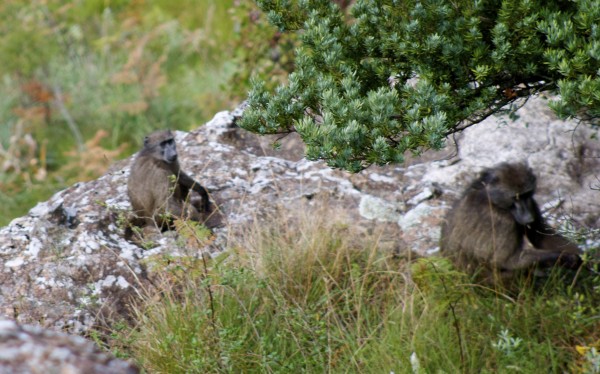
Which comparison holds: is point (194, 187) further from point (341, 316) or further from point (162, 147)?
point (341, 316)

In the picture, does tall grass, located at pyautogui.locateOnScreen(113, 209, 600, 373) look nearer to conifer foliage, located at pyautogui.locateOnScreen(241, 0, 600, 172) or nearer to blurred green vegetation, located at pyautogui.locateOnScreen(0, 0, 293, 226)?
conifer foliage, located at pyautogui.locateOnScreen(241, 0, 600, 172)

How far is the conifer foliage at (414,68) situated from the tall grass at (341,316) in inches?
35.1

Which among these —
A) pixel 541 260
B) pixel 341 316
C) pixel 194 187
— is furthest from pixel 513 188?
pixel 194 187

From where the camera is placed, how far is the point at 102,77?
989cm

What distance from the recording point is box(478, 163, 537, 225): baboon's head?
4.34 meters

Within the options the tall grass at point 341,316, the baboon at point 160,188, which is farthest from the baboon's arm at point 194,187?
the tall grass at point 341,316

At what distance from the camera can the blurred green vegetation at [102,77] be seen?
7.99 meters

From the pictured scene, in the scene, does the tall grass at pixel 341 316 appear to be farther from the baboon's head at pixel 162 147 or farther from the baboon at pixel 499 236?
the baboon's head at pixel 162 147

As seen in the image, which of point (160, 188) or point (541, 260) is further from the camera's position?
point (160, 188)

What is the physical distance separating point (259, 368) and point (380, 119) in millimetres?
1378

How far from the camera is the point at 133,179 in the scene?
4926 mm

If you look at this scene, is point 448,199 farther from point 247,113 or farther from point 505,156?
point 247,113

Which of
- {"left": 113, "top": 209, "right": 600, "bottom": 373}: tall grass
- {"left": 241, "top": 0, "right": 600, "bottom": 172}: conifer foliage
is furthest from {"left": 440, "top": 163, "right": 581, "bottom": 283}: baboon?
{"left": 241, "top": 0, "right": 600, "bottom": 172}: conifer foliage

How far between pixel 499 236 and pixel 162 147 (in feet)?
7.66
